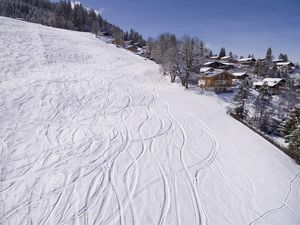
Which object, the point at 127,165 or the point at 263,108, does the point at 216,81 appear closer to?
the point at 263,108

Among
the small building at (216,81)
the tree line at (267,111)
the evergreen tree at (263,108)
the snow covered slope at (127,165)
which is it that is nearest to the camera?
the snow covered slope at (127,165)

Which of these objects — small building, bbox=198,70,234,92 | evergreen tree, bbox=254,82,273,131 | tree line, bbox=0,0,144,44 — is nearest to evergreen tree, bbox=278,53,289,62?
tree line, bbox=0,0,144,44

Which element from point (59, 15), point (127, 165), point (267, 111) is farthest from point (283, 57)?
point (127, 165)

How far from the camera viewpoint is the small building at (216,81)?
46.2 meters

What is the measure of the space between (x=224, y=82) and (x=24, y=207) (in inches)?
1799

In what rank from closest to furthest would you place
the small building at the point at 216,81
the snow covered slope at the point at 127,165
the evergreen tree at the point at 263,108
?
the snow covered slope at the point at 127,165 < the evergreen tree at the point at 263,108 < the small building at the point at 216,81

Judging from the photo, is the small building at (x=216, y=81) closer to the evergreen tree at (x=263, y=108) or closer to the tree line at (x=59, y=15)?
the evergreen tree at (x=263, y=108)

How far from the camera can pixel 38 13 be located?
116 metres

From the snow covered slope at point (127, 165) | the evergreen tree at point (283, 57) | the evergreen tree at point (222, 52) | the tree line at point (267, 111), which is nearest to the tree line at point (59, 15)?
the evergreen tree at point (222, 52)

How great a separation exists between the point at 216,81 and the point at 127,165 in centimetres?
3877

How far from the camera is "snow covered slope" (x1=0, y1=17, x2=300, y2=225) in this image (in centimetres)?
934

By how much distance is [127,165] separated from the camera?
12438mm

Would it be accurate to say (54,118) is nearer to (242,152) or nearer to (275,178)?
(242,152)

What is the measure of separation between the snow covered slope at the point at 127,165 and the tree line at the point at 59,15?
9081 cm
